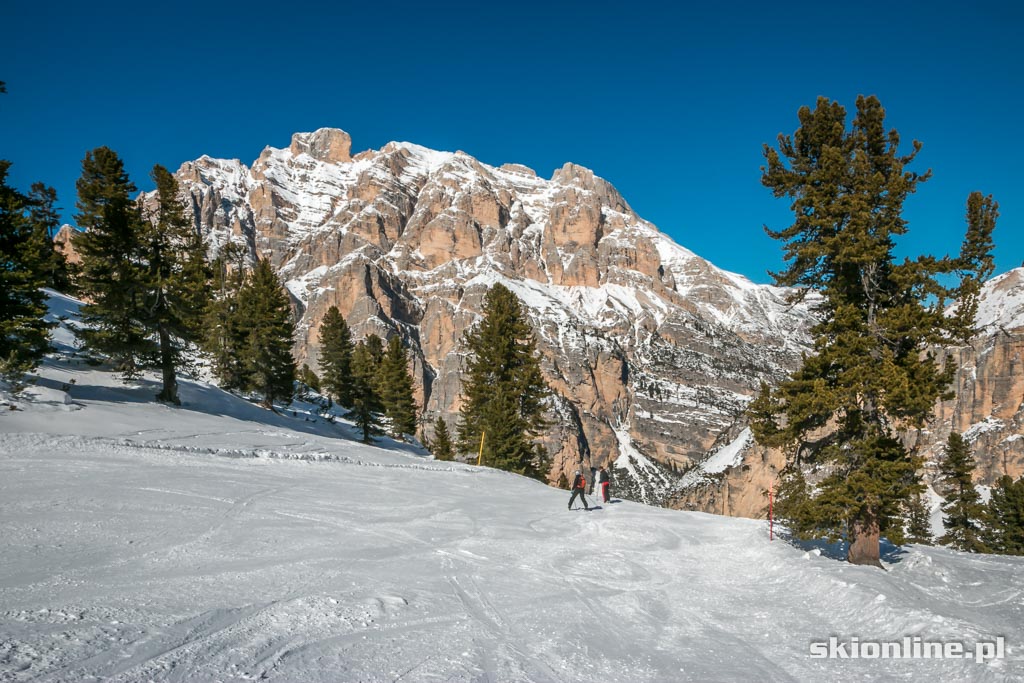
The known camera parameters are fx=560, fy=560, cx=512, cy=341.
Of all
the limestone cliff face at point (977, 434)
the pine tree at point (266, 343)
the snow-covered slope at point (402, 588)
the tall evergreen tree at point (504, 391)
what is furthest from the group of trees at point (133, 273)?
the limestone cliff face at point (977, 434)

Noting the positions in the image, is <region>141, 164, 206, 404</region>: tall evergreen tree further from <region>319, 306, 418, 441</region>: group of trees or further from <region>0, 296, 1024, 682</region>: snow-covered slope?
<region>319, 306, 418, 441</region>: group of trees

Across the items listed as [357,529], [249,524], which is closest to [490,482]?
[357,529]

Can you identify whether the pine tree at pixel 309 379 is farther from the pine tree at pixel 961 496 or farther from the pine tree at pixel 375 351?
the pine tree at pixel 961 496

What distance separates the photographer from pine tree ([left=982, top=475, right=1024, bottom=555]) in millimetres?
40381

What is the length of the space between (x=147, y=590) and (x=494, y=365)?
27648 millimetres

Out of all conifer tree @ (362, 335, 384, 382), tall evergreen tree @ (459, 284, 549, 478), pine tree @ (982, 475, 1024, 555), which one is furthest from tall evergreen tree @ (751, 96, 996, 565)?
conifer tree @ (362, 335, 384, 382)

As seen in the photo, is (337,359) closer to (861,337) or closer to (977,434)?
(861,337)

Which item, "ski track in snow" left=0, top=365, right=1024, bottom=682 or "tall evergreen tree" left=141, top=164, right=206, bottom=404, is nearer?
"ski track in snow" left=0, top=365, right=1024, bottom=682

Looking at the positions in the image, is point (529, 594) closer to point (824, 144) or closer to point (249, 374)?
point (824, 144)

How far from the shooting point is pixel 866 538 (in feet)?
44.9

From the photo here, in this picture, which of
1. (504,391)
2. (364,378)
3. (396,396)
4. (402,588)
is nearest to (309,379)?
(396,396)

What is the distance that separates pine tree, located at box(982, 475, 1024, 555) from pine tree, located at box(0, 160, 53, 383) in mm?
57183

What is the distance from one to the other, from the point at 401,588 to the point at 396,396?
48993 millimetres

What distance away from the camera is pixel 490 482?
73.7 feet
